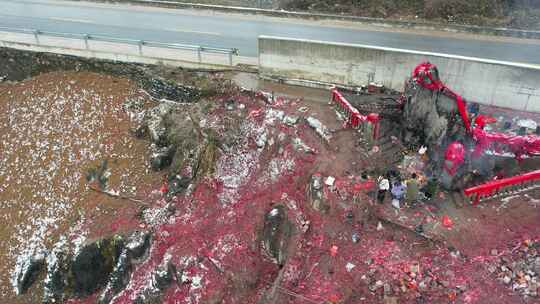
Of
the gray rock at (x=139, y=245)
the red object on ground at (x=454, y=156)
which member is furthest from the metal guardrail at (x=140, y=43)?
the red object on ground at (x=454, y=156)

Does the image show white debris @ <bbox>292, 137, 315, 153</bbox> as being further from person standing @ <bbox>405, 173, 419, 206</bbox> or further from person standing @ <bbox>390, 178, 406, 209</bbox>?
person standing @ <bbox>405, 173, 419, 206</bbox>

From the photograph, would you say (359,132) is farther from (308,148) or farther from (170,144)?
(170,144)

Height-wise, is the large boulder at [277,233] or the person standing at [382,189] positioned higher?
the person standing at [382,189]

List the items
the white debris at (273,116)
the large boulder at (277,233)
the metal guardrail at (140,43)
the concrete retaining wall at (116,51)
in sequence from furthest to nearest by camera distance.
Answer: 1. the concrete retaining wall at (116,51)
2. the metal guardrail at (140,43)
3. the white debris at (273,116)
4. the large boulder at (277,233)

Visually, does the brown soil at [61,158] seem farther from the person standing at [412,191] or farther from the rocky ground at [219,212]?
the person standing at [412,191]

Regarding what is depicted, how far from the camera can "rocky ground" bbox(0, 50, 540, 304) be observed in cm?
1153

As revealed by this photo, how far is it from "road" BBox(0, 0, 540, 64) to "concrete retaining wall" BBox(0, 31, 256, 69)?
107 cm

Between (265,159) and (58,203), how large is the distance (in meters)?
8.56

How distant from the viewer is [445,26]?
20.0 metres

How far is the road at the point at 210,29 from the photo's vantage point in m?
18.6

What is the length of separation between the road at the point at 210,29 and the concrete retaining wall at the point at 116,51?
3.51 feet

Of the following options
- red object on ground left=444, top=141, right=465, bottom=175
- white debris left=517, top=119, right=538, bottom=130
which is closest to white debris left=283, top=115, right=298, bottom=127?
Result: red object on ground left=444, top=141, right=465, bottom=175

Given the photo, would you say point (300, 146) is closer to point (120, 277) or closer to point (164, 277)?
point (164, 277)

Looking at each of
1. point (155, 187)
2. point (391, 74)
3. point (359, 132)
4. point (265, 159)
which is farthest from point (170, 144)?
point (391, 74)
